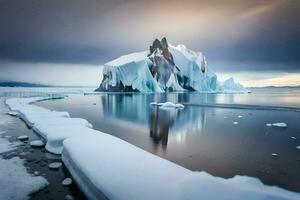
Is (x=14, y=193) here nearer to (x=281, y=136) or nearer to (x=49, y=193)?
(x=49, y=193)

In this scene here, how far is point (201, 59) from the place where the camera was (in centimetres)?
7419

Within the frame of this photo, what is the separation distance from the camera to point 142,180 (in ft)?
10.4

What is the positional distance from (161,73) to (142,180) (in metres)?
68.2

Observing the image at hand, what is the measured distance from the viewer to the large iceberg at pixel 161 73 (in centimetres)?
5394

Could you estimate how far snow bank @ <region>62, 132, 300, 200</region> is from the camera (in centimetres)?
272

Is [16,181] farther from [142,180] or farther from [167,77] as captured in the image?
[167,77]

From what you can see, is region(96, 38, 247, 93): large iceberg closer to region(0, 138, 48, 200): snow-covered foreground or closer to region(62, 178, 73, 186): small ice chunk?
region(0, 138, 48, 200): snow-covered foreground

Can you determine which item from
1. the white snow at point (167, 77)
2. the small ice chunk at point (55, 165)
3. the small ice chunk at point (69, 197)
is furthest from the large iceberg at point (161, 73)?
the small ice chunk at point (69, 197)

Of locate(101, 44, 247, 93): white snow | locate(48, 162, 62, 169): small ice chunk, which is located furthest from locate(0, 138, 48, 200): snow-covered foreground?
locate(101, 44, 247, 93): white snow

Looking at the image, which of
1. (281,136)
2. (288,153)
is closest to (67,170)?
(288,153)

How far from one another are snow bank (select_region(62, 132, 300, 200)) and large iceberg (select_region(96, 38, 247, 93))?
48.9m

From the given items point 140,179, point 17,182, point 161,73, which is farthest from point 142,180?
point 161,73

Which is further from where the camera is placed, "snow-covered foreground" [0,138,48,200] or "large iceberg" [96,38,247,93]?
"large iceberg" [96,38,247,93]

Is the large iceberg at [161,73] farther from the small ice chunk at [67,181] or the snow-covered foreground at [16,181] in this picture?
the small ice chunk at [67,181]
